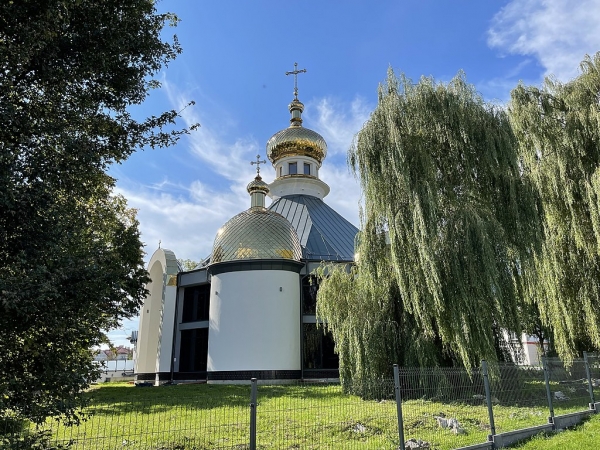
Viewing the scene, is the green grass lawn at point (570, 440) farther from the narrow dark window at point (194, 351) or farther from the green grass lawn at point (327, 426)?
the narrow dark window at point (194, 351)

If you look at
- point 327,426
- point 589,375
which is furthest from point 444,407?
point 589,375

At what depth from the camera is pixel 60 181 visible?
15.8ft

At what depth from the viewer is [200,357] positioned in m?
19.7

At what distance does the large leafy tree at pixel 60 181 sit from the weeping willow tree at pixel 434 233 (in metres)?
6.16

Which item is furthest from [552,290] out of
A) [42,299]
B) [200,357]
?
[200,357]

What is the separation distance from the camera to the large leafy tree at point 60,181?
4086mm

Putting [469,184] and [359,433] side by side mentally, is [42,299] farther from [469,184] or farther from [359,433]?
[469,184]

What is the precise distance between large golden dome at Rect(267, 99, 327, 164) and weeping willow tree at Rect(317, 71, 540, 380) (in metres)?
16.1

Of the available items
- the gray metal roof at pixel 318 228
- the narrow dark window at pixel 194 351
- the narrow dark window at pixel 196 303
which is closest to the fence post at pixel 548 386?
the gray metal roof at pixel 318 228

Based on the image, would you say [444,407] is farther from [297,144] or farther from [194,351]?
[297,144]

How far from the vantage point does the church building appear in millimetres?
16844

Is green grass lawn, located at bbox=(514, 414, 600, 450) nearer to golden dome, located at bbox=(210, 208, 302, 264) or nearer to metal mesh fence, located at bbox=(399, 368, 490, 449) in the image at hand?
metal mesh fence, located at bbox=(399, 368, 490, 449)

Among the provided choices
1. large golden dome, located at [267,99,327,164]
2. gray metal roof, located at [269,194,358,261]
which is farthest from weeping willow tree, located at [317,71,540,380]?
large golden dome, located at [267,99,327,164]

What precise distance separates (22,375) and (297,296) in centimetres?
1428
